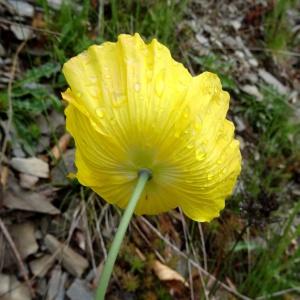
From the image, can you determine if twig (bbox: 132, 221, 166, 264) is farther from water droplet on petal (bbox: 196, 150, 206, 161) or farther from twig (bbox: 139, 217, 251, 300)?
water droplet on petal (bbox: 196, 150, 206, 161)

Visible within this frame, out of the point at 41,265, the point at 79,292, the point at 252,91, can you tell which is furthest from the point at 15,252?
the point at 252,91

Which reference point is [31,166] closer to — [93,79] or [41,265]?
[41,265]

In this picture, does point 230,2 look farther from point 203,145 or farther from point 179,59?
point 203,145

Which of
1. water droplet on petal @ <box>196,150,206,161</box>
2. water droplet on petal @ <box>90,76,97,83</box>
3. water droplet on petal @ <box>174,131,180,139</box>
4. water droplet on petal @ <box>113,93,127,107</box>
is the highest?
water droplet on petal @ <box>90,76,97,83</box>

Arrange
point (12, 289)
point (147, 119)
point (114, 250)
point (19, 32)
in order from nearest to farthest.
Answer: point (114, 250)
point (147, 119)
point (12, 289)
point (19, 32)

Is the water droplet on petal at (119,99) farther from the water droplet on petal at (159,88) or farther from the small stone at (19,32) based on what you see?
the small stone at (19,32)

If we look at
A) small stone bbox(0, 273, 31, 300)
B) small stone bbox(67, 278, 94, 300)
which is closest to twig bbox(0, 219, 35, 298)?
small stone bbox(0, 273, 31, 300)

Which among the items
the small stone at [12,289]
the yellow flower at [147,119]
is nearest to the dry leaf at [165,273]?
the small stone at [12,289]

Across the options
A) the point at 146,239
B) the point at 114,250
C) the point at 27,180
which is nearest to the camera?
the point at 114,250
